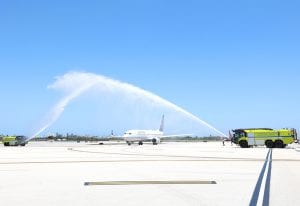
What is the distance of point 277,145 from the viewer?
6950 centimetres

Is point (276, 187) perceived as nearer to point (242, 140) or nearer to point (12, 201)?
point (12, 201)

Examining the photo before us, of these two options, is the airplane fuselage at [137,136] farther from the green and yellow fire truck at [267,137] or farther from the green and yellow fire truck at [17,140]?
the green and yellow fire truck at [267,137]

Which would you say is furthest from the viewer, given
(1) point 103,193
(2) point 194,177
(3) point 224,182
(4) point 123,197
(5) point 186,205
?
(2) point 194,177

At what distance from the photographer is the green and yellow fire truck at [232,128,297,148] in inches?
2739

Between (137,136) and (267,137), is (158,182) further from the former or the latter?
(137,136)

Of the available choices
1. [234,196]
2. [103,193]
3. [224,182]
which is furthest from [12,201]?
[224,182]

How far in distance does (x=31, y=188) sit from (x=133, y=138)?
82.5 meters

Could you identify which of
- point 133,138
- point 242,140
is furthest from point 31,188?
point 133,138

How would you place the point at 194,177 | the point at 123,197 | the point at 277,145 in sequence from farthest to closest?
1. the point at 277,145
2. the point at 194,177
3. the point at 123,197

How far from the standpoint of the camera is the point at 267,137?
7031 centimetres

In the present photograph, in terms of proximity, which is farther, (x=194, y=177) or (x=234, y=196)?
(x=194, y=177)

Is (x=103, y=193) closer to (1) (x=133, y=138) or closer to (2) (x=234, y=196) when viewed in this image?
(2) (x=234, y=196)

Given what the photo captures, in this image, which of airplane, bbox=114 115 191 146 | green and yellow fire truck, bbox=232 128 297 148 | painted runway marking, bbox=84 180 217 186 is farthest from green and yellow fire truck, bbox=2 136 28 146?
painted runway marking, bbox=84 180 217 186

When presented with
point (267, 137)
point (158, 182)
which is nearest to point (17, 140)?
point (267, 137)
